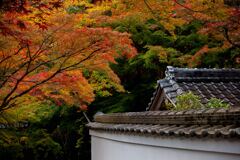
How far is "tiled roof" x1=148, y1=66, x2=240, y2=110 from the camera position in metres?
11.5

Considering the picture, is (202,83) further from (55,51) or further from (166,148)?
(166,148)

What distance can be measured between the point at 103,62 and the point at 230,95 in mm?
3829

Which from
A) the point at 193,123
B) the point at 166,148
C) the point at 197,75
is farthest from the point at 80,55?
the point at 193,123

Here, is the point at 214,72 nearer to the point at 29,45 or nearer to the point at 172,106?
the point at 172,106

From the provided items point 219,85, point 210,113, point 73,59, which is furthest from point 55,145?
point 210,113

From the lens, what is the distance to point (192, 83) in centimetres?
1207

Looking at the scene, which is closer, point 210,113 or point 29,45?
point 210,113

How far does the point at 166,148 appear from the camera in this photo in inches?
250

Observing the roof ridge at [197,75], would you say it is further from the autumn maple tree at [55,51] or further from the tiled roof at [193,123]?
the tiled roof at [193,123]

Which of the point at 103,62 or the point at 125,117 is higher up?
the point at 103,62

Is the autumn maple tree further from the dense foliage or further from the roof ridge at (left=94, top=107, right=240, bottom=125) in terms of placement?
the roof ridge at (left=94, top=107, right=240, bottom=125)

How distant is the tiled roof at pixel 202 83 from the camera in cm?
1155

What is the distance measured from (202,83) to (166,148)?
608 cm

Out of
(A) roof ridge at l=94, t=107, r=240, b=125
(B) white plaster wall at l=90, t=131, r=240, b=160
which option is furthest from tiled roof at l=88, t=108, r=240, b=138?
(B) white plaster wall at l=90, t=131, r=240, b=160
